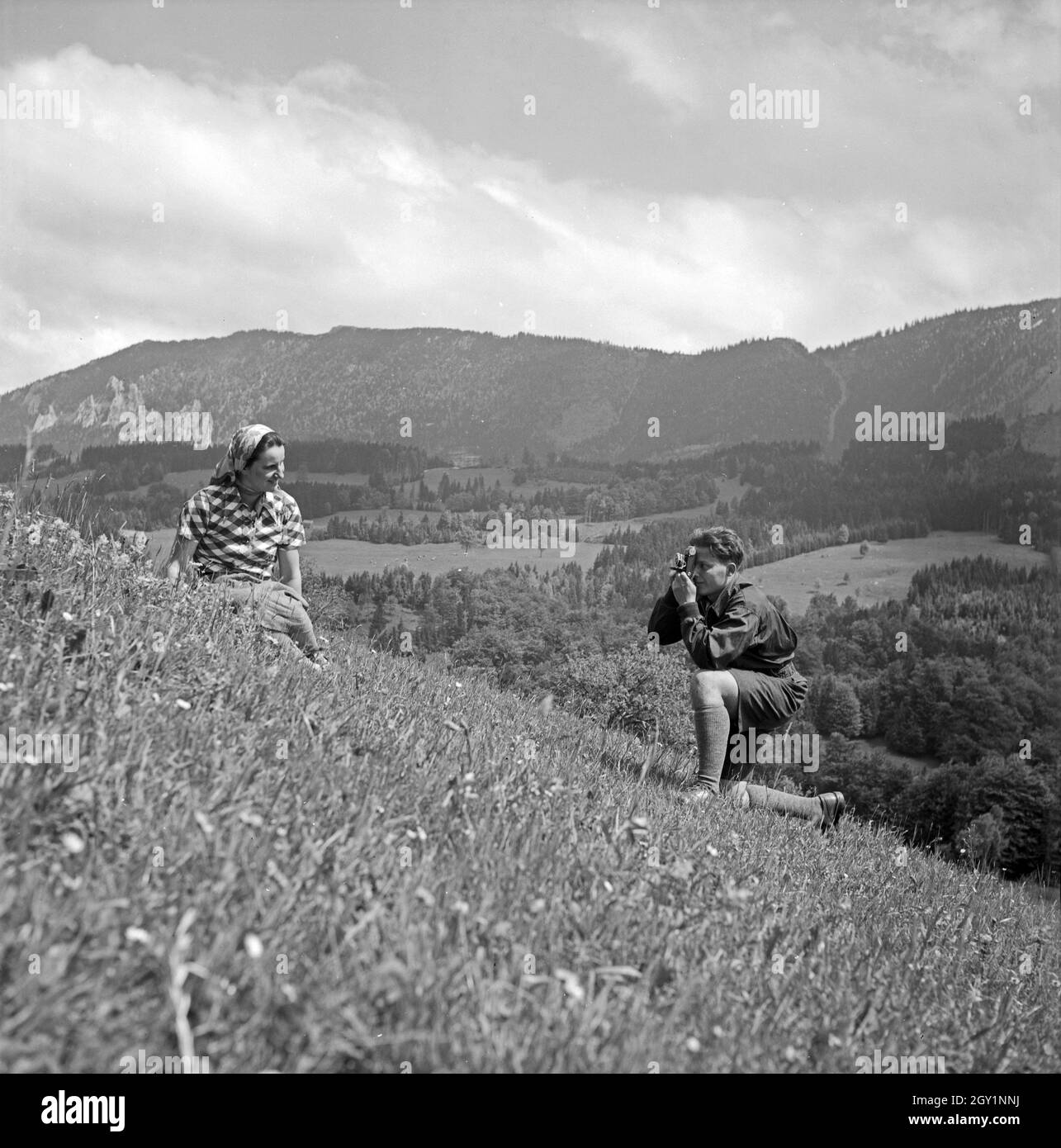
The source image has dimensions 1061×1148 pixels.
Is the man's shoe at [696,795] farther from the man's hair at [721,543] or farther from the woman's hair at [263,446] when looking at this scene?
the woman's hair at [263,446]

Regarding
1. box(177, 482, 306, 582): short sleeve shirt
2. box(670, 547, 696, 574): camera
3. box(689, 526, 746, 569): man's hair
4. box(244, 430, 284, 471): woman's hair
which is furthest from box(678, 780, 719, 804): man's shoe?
box(244, 430, 284, 471): woman's hair

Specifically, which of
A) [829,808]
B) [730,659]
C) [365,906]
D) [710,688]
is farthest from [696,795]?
Result: [365,906]

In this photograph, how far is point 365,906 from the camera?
292 centimetres

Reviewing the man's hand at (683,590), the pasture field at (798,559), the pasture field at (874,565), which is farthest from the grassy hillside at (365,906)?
the pasture field at (874,565)

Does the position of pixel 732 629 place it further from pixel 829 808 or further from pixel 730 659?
pixel 829 808

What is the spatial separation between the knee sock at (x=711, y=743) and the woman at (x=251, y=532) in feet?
9.70

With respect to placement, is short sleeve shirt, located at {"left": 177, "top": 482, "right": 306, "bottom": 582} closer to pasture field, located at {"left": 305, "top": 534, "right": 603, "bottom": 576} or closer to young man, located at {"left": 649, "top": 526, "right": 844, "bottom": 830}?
young man, located at {"left": 649, "top": 526, "right": 844, "bottom": 830}

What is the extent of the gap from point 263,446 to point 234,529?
2.48ft

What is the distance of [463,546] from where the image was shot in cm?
14550

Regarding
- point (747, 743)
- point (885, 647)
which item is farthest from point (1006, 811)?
point (747, 743)

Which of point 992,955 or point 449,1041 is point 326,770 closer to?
point 449,1041

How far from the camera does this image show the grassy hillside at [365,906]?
2.34 metres

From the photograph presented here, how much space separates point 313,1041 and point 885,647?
137 metres

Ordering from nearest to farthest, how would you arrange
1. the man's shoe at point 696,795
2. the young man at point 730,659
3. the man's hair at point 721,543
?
the man's shoe at point 696,795, the young man at point 730,659, the man's hair at point 721,543
